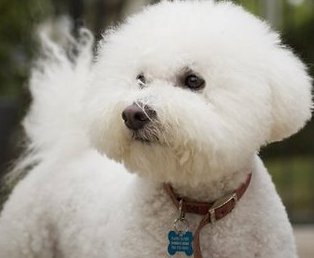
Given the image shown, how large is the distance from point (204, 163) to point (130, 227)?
47 cm

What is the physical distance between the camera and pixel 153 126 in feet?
9.32

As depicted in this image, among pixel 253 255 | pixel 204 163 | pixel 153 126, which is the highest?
pixel 153 126

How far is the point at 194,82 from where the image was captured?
3014mm

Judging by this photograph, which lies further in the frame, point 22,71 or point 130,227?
point 22,71

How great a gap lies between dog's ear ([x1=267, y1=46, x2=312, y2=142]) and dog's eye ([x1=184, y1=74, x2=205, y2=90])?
233mm

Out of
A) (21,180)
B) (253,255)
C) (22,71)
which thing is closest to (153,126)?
(253,255)

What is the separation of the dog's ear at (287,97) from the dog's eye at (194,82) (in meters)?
0.23

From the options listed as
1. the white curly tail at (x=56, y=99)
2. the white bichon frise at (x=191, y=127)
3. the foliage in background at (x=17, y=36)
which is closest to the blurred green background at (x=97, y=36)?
the foliage in background at (x=17, y=36)

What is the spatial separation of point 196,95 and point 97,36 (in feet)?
7.38

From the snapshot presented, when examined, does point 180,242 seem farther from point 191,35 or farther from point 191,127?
point 191,35

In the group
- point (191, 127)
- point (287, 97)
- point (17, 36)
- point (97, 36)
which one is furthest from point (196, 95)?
point (17, 36)

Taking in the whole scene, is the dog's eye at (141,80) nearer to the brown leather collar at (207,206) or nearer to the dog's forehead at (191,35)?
the dog's forehead at (191,35)

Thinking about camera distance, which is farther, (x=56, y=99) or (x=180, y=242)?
(x=56, y=99)

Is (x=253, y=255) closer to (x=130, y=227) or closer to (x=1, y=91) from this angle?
(x=130, y=227)
